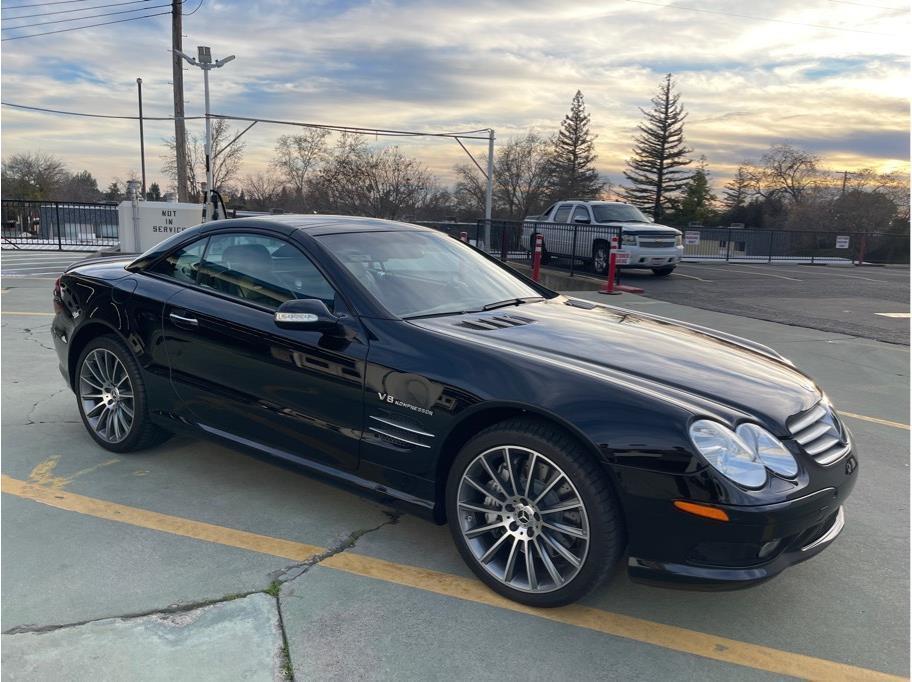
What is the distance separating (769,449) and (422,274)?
6.30ft

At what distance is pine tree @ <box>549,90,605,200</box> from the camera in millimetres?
66938

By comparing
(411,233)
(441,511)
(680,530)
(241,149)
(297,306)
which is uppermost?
(241,149)

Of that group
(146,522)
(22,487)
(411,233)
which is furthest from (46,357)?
(411,233)

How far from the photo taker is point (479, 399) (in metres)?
2.77

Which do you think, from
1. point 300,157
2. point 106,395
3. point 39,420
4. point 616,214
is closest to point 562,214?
point 616,214

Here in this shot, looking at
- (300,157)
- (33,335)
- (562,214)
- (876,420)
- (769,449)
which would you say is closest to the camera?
(769,449)

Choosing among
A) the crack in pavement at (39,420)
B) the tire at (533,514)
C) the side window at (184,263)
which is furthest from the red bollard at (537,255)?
the tire at (533,514)

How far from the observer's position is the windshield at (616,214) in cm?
1738

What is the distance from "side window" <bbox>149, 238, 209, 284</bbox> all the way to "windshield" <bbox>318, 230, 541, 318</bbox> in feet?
2.90

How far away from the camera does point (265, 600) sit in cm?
277

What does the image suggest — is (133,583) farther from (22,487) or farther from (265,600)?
(22,487)

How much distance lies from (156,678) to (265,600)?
1.78ft

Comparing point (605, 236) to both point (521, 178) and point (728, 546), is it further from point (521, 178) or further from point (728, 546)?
point (521, 178)

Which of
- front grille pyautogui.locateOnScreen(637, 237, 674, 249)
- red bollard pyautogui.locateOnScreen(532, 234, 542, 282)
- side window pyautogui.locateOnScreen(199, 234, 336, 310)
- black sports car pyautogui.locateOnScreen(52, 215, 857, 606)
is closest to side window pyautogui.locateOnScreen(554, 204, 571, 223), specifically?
front grille pyautogui.locateOnScreen(637, 237, 674, 249)
